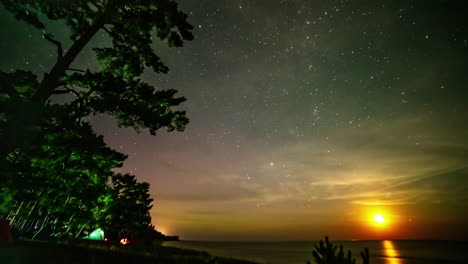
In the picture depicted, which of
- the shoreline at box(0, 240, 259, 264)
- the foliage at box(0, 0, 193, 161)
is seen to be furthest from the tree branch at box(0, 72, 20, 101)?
the shoreline at box(0, 240, 259, 264)

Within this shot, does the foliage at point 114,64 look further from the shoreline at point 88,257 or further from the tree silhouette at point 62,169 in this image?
the shoreline at point 88,257

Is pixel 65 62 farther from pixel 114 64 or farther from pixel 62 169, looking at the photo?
pixel 62 169

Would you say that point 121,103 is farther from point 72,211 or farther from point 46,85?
point 72,211

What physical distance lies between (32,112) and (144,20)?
422 centimetres

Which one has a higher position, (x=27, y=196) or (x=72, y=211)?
(x=72, y=211)

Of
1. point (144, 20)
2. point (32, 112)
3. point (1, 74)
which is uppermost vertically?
point (144, 20)

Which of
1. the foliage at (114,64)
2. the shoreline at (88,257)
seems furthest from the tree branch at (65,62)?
the shoreline at (88,257)

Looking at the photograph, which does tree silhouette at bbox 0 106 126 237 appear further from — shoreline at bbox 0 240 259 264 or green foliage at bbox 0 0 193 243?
shoreline at bbox 0 240 259 264

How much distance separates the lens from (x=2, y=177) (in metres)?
8.72

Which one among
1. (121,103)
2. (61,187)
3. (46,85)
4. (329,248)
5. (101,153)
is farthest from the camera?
(61,187)

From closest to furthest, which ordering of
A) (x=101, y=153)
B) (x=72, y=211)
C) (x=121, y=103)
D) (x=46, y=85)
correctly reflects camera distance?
(x=46, y=85) → (x=121, y=103) → (x=101, y=153) → (x=72, y=211)

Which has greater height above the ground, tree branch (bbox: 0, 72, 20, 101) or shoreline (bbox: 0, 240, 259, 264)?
tree branch (bbox: 0, 72, 20, 101)

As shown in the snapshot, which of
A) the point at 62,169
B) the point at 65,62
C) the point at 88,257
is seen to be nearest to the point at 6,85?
the point at 65,62

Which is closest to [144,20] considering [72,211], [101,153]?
[101,153]
